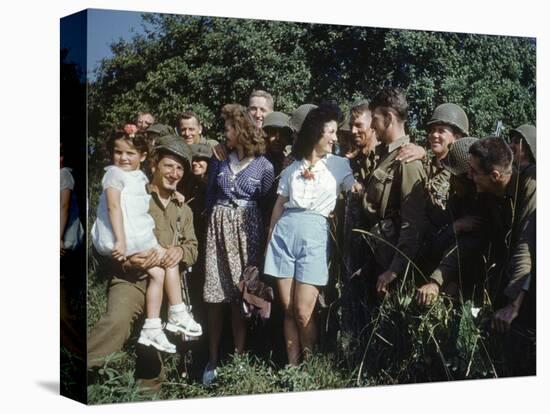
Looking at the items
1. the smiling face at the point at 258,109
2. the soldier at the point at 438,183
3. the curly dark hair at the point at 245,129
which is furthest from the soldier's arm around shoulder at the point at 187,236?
the soldier at the point at 438,183

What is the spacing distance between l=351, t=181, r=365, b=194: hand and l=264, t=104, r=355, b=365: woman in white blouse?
6 cm

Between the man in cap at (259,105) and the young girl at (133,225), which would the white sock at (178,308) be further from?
the man in cap at (259,105)

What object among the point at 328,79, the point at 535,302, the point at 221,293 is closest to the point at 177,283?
the point at 221,293

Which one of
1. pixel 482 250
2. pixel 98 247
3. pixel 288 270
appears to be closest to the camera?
pixel 98 247

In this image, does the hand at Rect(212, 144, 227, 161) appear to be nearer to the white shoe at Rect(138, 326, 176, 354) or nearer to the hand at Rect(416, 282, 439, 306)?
the white shoe at Rect(138, 326, 176, 354)

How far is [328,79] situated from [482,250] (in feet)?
6.34

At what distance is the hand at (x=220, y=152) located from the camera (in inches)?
421

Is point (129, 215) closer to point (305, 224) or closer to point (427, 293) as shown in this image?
point (305, 224)

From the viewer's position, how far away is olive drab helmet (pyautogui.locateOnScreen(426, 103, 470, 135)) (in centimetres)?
1159

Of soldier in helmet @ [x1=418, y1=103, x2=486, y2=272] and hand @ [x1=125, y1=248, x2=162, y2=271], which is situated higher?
soldier in helmet @ [x1=418, y1=103, x2=486, y2=272]

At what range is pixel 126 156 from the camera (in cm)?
1031

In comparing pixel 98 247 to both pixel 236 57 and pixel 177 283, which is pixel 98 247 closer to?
pixel 177 283

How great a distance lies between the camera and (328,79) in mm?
11211

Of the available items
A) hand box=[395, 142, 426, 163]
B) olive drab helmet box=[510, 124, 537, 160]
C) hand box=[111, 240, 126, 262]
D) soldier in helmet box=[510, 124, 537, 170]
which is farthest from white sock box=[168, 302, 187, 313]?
olive drab helmet box=[510, 124, 537, 160]
